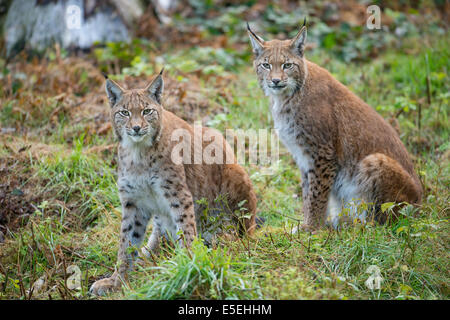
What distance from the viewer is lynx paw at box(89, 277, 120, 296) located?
457cm

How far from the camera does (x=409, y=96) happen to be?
8344 mm

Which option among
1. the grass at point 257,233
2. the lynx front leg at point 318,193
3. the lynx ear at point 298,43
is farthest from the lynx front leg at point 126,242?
the lynx ear at point 298,43

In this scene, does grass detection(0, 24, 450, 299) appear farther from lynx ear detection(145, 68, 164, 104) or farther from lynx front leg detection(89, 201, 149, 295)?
lynx ear detection(145, 68, 164, 104)

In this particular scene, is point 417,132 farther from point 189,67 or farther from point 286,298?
point 286,298

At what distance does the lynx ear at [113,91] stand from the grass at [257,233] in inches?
54.7

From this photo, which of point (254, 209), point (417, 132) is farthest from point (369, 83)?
point (254, 209)

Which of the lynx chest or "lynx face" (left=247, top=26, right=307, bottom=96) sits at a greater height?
"lynx face" (left=247, top=26, right=307, bottom=96)

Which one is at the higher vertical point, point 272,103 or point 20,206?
point 272,103

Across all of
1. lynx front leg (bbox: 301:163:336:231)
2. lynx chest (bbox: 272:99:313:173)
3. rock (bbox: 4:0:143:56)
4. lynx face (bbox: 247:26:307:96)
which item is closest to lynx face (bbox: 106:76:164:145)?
lynx face (bbox: 247:26:307:96)

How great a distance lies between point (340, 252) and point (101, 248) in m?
2.40

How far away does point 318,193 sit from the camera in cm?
555

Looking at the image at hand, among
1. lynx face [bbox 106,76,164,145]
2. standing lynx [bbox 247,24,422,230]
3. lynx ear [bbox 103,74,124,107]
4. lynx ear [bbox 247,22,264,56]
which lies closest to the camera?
lynx face [bbox 106,76,164,145]

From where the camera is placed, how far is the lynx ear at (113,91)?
4816mm

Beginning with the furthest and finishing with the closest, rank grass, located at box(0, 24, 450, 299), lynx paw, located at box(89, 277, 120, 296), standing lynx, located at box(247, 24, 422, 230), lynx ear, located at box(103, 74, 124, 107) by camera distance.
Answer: standing lynx, located at box(247, 24, 422, 230) < lynx ear, located at box(103, 74, 124, 107) < lynx paw, located at box(89, 277, 120, 296) < grass, located at box(0, 24, 450, 299)
